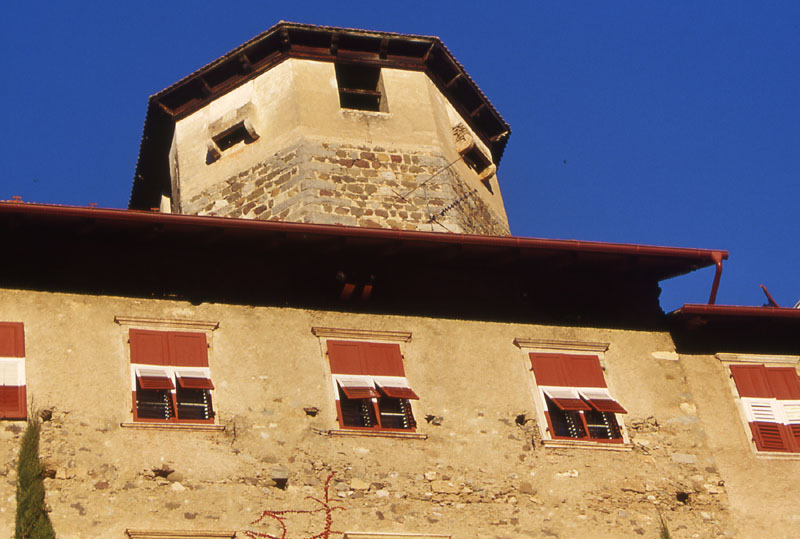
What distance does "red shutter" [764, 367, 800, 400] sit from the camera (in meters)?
15.4

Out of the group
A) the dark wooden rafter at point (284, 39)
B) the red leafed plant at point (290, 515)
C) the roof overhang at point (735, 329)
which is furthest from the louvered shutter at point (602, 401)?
the dark wooden rafter at point (284, 39)

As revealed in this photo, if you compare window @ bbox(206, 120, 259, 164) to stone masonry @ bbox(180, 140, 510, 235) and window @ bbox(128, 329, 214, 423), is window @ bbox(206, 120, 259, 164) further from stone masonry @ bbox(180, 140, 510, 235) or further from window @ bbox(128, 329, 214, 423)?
window @ bbox(128, 329, 214, 423)

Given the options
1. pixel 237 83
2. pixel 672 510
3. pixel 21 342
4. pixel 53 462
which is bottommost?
pixel 672 510

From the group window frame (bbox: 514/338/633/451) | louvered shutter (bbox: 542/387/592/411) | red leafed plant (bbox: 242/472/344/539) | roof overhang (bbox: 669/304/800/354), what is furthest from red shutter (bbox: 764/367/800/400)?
red leafed plant (bbox: 242/472/344/539)

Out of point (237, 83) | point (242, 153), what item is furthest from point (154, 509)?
point (237, 83)

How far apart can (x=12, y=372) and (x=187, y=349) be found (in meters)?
1.93

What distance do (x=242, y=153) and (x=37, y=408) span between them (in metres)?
7.89

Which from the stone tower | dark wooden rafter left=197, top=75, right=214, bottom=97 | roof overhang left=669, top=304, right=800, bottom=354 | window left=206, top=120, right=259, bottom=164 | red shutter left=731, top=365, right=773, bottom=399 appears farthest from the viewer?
dark wooden rafter left=197, top=75, right=214, bottom=97

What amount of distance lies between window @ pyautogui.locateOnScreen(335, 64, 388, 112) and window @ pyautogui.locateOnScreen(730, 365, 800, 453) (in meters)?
7.76

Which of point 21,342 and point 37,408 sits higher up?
point 21,342

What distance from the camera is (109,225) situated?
45.4 ft

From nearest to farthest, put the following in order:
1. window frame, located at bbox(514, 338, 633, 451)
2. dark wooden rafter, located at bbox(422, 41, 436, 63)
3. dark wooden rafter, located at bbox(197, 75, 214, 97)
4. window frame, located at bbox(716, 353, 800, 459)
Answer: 1. window frame, located at bbox(514, 338, 633, 451)
2. window frame, located at bbox(716, 353, 800, 459)
3. dark wooden rafter, located at bbox(197, 75, 214, 97)
4. dark wooden rafter, located at bbox(422, 41, 436, 63)

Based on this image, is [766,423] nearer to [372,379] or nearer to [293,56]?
[372,379]

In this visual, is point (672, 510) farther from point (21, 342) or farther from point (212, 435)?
point (21, 342)
